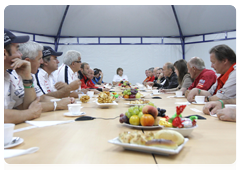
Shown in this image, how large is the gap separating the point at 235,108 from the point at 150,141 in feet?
2.86

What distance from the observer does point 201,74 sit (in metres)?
2.93

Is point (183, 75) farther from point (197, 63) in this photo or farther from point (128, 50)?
point (128, 50)

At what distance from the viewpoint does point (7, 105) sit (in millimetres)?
1484

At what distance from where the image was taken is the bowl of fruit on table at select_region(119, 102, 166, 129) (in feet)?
3.36

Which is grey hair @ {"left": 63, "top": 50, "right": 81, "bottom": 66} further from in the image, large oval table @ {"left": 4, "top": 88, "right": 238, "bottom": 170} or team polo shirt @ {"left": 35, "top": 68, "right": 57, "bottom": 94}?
large oval table @ {"left": 4, "top": 88, "right": 238, "bottom": 170}

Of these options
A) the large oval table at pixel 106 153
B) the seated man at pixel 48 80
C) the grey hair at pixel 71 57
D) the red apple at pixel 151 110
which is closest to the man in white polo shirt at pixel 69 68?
the grey hair at pixel 71 57

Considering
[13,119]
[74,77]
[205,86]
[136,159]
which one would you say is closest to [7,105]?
[13,119]

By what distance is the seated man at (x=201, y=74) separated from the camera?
2768 mm

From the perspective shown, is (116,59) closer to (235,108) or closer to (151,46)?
(151,46)

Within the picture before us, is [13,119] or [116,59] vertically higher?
[116,59]

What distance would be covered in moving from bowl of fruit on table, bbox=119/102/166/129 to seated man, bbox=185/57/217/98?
68.0 inches

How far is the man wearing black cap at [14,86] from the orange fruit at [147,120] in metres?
0.75

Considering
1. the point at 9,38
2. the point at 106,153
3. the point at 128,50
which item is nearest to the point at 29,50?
A: the point at 9,38

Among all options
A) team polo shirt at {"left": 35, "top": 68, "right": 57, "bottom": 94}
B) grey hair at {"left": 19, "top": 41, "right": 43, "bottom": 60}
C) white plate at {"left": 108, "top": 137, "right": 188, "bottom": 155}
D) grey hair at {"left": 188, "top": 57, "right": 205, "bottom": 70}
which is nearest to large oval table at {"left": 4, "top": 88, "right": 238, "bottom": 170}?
white plate at {"left": 108, "top": 137, "right": 188, "bottom": 155}
